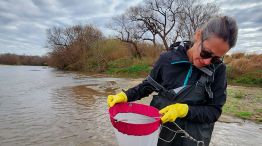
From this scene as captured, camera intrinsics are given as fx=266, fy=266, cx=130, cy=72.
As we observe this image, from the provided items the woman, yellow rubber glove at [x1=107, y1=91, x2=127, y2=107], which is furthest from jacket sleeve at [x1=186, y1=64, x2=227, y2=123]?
yellow rubber glove at [x1=107, y1=91, x2=127, y2=107]

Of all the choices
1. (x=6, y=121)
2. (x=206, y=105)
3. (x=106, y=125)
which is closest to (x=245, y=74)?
(x=106, y=125)

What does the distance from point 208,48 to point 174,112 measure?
1.71 ft

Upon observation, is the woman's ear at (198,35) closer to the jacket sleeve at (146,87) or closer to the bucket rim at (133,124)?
the jacket sleeve at (146,87)

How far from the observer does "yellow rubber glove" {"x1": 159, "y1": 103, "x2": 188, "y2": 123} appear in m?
1.90

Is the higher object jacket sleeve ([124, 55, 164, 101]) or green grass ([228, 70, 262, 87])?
jacket sleeve ([124, 55, 164, 101])

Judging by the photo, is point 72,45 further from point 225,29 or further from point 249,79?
point 225,29

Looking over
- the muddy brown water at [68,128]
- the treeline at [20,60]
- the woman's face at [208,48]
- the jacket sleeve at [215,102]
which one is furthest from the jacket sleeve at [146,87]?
the treeline at [20,60]

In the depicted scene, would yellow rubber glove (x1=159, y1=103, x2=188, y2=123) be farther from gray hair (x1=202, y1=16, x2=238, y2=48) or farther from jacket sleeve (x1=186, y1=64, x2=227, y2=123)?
gray hair (x1=202, y1=16, x2=238, y2=48)

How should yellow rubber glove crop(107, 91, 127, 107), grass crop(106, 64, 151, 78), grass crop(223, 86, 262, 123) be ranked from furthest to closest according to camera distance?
grass crop(106, 64, 151, 78) < grass crop(223, 86, 262, 123) < yellow rubber glove crop(107, 91, 127, 107)

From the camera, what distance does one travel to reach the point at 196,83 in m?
2.03

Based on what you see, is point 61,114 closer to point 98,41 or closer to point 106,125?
point 106,125

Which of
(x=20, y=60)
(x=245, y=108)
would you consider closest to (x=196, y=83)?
(x=245, y=108)

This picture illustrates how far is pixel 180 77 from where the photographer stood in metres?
2.11

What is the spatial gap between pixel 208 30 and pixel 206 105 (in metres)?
0.59
